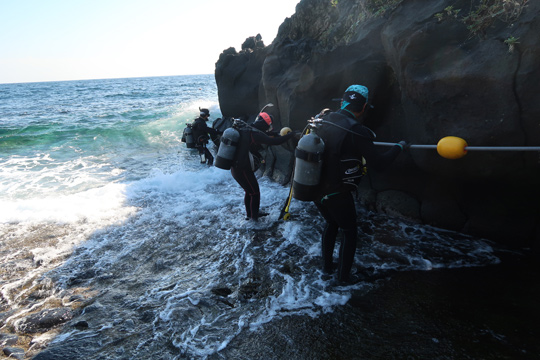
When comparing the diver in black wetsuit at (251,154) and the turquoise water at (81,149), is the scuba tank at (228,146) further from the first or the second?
the turquoise water at (81,149)

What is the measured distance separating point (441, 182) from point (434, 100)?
1362 mm

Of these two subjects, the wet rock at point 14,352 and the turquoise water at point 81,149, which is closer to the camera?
the wet rock at point 14,352

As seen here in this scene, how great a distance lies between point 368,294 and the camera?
3.83 metres

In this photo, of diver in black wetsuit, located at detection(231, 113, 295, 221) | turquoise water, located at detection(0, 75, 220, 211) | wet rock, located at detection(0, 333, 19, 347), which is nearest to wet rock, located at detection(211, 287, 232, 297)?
wet rock, located at detection(0, 333, 19, 347)

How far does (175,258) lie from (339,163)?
3.17 meters

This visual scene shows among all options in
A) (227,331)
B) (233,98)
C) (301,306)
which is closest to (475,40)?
(301,306)

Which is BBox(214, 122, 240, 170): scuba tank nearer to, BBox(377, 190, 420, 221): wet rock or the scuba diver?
BBox(377, 190, 420, 221): wet rock

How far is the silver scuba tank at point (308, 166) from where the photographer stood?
3.49 metres

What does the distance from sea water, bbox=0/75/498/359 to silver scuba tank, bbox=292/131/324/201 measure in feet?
4.25

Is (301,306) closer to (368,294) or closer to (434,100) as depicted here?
(368,294)

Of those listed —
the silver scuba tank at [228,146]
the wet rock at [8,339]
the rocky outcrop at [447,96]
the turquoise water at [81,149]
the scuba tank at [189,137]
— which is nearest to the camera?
the wet rock at [8,339]

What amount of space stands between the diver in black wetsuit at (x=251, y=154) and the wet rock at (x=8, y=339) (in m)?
3.68

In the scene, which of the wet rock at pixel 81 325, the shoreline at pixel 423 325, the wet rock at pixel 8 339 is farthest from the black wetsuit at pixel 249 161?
the wet rock at pixel 8 339

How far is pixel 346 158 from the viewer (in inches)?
139
